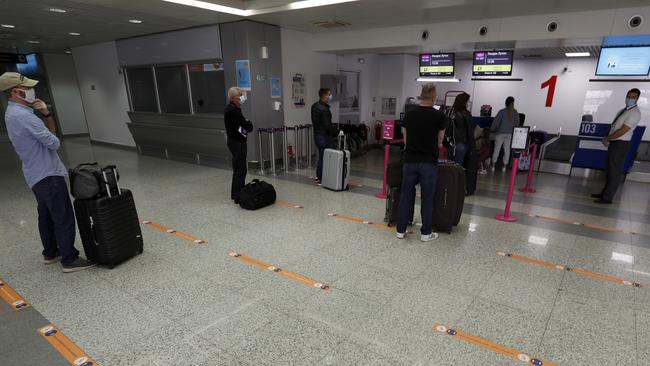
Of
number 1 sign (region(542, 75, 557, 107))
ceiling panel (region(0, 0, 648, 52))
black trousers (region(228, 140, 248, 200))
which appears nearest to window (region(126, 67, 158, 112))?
ceiling panel (region(0, 0, 648, 52))

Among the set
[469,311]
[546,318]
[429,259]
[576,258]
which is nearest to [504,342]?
[469,311]

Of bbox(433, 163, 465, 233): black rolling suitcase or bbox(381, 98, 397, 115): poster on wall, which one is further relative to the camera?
bbox(381, 98, 397, 115): poster on wall

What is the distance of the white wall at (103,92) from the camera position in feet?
32.9

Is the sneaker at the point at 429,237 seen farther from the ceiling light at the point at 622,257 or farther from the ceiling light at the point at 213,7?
the ceiling light at the point at 213,7

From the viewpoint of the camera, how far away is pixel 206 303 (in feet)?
9.27

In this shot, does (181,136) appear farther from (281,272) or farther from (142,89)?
(281,272)

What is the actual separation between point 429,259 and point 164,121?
7.86 m

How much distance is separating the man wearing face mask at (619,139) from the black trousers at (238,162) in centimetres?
566

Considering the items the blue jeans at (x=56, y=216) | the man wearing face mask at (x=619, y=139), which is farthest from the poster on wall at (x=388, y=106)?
the blue jeans at (x=56, y=216)

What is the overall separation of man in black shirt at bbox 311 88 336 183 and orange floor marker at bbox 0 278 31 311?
14.4ft

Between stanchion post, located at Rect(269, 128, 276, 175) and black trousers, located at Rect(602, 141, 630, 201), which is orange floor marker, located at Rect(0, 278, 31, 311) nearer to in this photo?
stanchion post, located at Rect(269, 128, 276, 175)

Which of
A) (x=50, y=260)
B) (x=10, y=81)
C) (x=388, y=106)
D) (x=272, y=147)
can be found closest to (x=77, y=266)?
(x=50, y=260)

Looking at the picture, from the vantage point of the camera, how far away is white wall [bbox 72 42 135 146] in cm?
1002

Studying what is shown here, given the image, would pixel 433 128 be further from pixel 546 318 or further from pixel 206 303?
pixel 206 303
